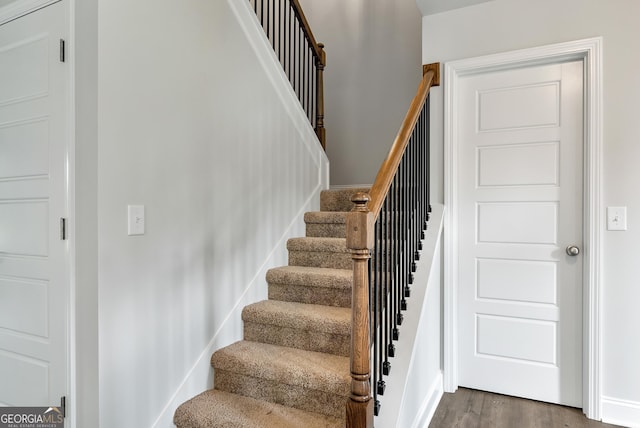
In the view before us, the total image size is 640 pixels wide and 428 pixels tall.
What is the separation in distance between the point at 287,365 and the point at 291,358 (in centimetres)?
9

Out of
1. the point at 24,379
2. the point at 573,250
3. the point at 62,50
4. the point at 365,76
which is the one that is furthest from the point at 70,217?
the point at 365,76

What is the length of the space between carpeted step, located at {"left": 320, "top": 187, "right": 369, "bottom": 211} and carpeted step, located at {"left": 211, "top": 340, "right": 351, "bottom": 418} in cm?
134

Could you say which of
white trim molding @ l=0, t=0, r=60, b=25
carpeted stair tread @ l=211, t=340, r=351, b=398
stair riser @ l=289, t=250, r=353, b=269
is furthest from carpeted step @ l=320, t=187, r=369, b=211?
white trim molding @ l=0, t=0, r=60, b=25

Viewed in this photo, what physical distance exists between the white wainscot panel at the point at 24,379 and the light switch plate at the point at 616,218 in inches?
122

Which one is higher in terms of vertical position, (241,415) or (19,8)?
(19,8)

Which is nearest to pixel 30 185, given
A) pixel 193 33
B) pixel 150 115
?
pixel 150 115

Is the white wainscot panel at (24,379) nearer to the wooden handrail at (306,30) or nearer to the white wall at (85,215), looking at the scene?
the white wall at (85,215)

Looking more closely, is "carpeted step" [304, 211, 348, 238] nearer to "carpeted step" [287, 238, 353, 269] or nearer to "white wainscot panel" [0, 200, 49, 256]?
"carpeted step" [287, 238, 353, 269]

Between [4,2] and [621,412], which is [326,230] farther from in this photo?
[4,2]

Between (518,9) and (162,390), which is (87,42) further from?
(518,9)

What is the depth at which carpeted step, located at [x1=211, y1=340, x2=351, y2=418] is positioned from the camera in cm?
176

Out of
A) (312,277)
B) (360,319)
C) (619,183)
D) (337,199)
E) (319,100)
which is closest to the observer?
(360,319)

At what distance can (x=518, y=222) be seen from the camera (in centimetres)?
253

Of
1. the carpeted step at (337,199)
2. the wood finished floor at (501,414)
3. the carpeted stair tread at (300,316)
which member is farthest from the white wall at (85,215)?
the carpeted step at (337,199)
